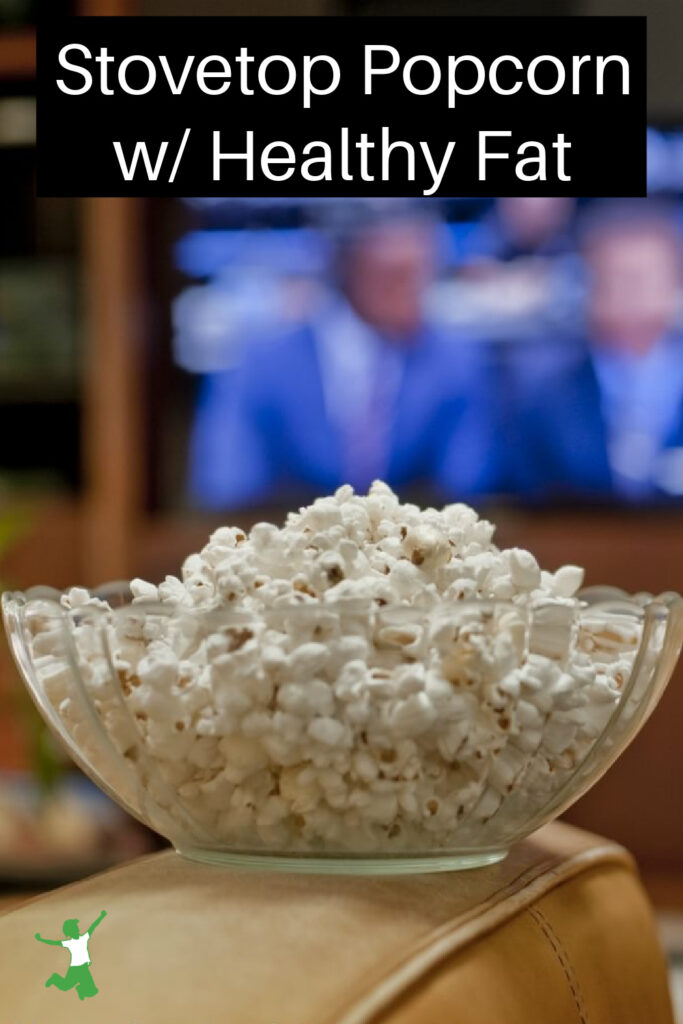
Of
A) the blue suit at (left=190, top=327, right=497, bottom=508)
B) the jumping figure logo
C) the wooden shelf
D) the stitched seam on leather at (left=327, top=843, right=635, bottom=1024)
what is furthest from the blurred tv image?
the jumping figure logo

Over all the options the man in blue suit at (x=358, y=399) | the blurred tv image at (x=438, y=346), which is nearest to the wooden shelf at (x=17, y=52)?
the blurred tv image at (x=438, y=346)

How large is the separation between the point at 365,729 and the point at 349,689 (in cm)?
2

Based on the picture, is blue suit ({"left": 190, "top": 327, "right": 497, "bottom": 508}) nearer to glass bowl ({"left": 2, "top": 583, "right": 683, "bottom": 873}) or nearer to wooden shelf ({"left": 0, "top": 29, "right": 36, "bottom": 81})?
wooden shelf ({"left": 0, "top": 29, "right": 36, "bottom": 81})

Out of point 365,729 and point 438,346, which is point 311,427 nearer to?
point 438,346

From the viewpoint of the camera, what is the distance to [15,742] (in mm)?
2975

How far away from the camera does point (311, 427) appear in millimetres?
3029

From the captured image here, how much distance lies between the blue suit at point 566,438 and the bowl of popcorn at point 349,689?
2.27 metres

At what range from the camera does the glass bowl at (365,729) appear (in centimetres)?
56

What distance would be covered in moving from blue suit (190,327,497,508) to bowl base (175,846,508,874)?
2356 millimetres

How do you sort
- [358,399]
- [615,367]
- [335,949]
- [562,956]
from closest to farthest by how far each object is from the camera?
[335,949] → [562,956] → [615,367] → [358,399]

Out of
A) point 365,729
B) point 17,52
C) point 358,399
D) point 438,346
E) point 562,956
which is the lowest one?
point 562,956

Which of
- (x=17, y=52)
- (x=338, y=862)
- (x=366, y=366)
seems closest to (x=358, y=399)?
(x=366, y=366)

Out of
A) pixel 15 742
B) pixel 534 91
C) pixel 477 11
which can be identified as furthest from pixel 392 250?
pixel 15 742

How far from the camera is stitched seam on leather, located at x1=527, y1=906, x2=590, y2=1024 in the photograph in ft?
1.92
